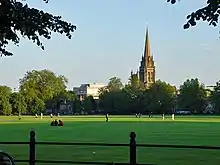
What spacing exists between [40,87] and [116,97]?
2401cm

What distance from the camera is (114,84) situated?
620ft

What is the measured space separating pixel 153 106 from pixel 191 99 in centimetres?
1153

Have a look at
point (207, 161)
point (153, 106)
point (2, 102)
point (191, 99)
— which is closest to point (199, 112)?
point (191, 99)

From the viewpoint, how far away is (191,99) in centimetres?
15338

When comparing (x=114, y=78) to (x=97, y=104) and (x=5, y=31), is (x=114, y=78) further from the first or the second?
(x=5, y=31)

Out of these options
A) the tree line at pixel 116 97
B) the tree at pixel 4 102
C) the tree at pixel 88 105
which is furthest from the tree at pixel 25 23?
the tree at pixel 88 105

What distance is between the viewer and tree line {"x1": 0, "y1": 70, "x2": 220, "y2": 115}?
145 meters

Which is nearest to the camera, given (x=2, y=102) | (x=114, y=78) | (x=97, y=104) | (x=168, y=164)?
(x=168, y=164)

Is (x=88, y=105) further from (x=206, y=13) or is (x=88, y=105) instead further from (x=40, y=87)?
(x=206, y=13)

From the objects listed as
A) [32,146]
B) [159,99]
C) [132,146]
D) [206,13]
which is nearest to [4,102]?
[159,99]

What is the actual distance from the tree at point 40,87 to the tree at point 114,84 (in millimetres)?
20375

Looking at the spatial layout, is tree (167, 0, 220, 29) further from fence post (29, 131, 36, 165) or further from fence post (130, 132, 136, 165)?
fence post (29, 131, 36, 165)

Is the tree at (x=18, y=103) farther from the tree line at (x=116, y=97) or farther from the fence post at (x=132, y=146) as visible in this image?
the fence post at (x=132, y=146)

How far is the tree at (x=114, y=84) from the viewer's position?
607 feet
